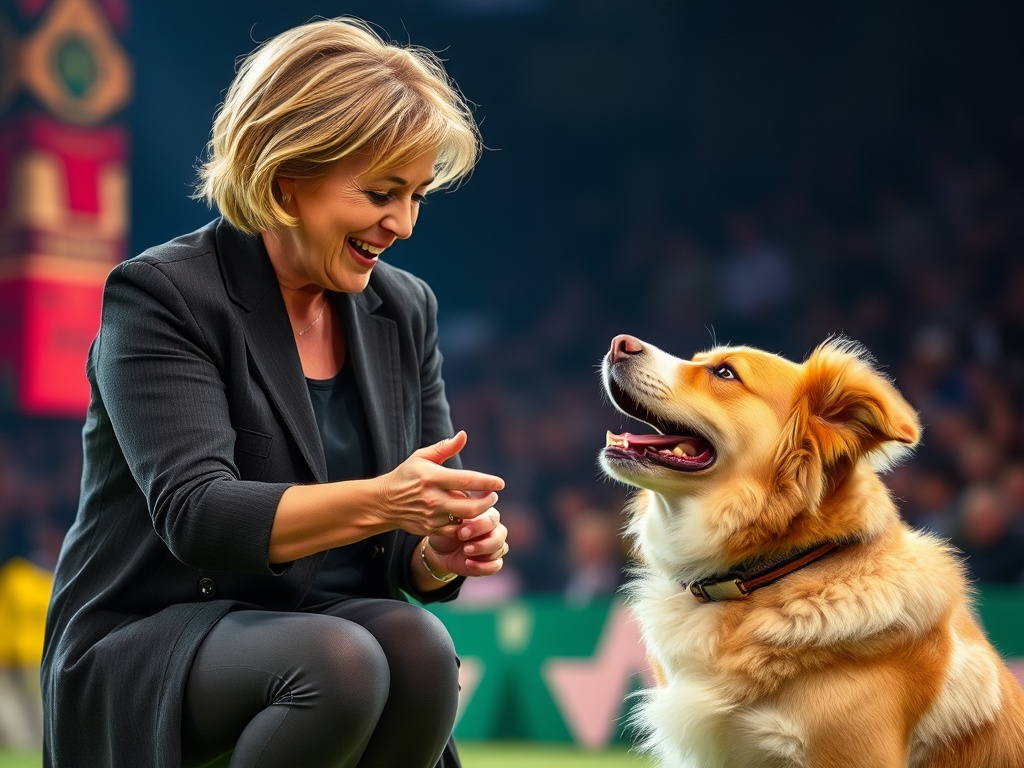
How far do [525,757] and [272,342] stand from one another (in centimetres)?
238

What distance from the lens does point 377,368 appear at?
2029 millimetres

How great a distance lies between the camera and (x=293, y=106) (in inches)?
70.6

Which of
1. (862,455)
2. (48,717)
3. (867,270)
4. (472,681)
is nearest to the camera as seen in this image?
(48,717)

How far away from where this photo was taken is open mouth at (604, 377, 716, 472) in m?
2.02

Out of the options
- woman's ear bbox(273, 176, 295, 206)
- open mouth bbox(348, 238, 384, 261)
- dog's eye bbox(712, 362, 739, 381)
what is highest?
woman's ear bbox(273, 176, 295, 206)

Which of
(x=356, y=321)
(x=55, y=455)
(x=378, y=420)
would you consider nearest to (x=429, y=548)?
(x=378, y=420)

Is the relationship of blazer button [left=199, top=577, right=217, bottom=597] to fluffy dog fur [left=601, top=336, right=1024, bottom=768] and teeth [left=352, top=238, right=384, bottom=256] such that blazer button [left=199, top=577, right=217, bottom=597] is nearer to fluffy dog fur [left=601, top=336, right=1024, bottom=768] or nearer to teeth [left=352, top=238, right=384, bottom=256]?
teeth [left=352, top=238, right=384, bottom=256]

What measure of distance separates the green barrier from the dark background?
50.9 inches

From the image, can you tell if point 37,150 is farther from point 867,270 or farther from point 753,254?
point 867,270

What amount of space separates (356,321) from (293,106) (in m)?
0.42

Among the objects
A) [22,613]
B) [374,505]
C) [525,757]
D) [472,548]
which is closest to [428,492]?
[374,505]

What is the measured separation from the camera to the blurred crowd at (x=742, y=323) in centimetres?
523

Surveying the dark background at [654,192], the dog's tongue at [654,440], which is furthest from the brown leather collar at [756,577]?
the dark background at [654,192]

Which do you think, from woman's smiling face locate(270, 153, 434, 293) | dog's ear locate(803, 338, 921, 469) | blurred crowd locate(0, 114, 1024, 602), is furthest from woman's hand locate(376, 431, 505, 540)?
blurred crowd locate(0, 114, 1024, 602)
